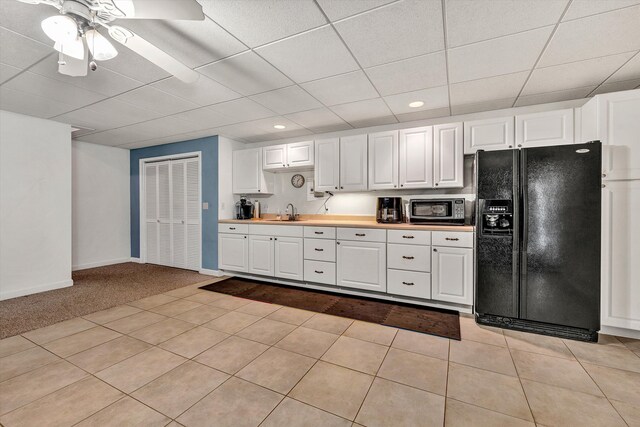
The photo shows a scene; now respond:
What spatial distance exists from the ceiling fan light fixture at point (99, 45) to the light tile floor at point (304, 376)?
2.10 meters

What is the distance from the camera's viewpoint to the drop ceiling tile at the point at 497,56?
1.92 m

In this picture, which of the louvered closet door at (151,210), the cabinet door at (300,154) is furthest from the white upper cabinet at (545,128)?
the louvered closet door at (151,210)

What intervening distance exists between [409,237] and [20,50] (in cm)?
377

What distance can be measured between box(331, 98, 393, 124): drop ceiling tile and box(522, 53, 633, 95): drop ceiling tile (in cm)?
138

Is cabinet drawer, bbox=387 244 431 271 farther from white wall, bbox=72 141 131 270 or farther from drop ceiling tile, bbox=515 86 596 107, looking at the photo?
white wall, bbox=72 141 131 270

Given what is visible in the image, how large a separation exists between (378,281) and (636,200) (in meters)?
2.42

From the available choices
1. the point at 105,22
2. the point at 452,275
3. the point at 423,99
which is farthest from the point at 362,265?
the point at 105,22

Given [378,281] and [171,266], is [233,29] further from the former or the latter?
[171,266]

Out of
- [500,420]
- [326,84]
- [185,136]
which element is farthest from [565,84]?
[185,136]

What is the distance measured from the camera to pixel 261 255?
416cm

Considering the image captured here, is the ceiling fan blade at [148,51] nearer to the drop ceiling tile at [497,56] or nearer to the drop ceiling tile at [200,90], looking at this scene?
the drop ceiling tile at [200,90]

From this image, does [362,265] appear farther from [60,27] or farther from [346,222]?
[60,27]

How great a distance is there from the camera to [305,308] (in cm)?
318

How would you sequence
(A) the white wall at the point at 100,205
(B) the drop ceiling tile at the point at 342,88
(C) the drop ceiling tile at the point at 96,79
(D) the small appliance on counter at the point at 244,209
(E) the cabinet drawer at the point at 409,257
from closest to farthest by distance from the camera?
(C) the drop ceiling tile at the point at 96,79 → (B) the drop ceiling tile at the point at 342,88 → (E) the cabinet drawer at the point at 409,257 → (D) the small appliance on counter at the point at 244,209 → (A) the white wall at the point at 100,205
